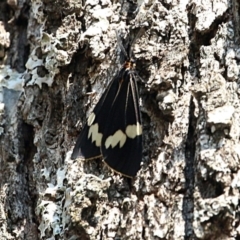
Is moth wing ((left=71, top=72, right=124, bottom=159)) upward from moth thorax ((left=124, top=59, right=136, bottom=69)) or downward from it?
downward

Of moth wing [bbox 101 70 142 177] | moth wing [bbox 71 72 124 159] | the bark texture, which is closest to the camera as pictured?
the bark texture

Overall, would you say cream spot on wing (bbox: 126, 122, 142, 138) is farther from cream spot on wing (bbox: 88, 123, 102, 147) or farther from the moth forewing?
cream spot on wing (bbox: 88, 123, 102, 147)

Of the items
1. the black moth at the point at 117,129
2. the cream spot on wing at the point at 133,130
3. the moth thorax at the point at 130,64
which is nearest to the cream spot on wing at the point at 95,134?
the black moth at the point at 117,129

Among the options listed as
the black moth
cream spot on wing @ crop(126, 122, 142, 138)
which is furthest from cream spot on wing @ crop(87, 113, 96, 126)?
cream spot on wing @ crop(126, 122, 142, 138)

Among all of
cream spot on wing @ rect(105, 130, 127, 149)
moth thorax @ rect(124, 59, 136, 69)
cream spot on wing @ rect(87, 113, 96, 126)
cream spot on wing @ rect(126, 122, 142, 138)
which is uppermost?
moth thorax @ rect(124, 59, 136, 69)

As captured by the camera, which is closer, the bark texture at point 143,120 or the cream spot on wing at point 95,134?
the bark texture at point 143,120

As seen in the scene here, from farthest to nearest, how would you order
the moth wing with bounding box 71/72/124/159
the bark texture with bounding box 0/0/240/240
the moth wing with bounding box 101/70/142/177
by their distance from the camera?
the moth wing with bounding box 71/72/124/159, the moth wing with bounding box 101/70/142/177, the bark texture with bounding box 0/0/240/240

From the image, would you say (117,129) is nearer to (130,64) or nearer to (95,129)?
(95,129)

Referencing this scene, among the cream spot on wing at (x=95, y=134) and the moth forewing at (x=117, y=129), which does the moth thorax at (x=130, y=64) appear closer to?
the moth forewing at (x=117, y=129)
